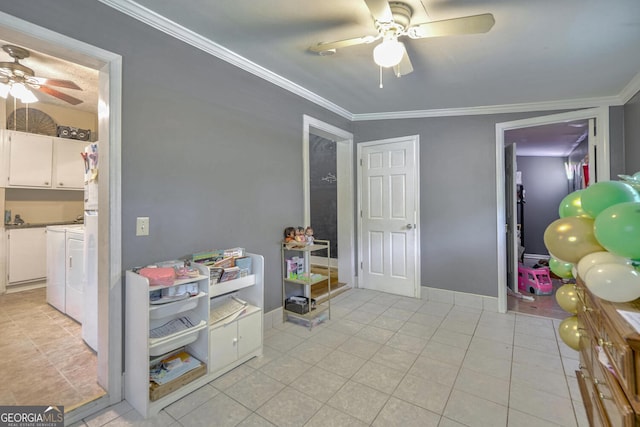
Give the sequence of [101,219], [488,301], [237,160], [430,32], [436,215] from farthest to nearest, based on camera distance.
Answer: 1. [436,215]
2. [488,301]
3. [237,160]
4. [101,219]
5. [430,32]

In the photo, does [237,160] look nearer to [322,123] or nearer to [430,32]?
[322,123]

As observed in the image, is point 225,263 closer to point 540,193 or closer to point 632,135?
point 632,135

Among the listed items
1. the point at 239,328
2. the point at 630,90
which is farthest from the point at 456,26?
the point at 630,90

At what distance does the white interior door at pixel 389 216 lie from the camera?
3.71 metres

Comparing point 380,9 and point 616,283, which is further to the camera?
point 380,9

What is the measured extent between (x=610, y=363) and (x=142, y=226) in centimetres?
237

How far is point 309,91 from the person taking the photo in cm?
313

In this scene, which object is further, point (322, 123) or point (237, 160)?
point (322, 123)

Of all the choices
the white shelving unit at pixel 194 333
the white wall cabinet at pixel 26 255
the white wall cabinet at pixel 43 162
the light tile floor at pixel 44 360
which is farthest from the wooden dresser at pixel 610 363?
the white wall cabinet at pixel 43 162

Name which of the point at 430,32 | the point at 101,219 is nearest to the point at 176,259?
the point at 101,219

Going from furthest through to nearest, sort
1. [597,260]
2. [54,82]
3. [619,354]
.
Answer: [54,82] → [597,260] → [619,354]

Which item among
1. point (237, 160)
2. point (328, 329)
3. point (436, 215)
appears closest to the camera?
point (237, 160)

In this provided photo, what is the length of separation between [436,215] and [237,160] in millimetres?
2522

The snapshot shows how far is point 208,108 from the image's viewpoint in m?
2.25
